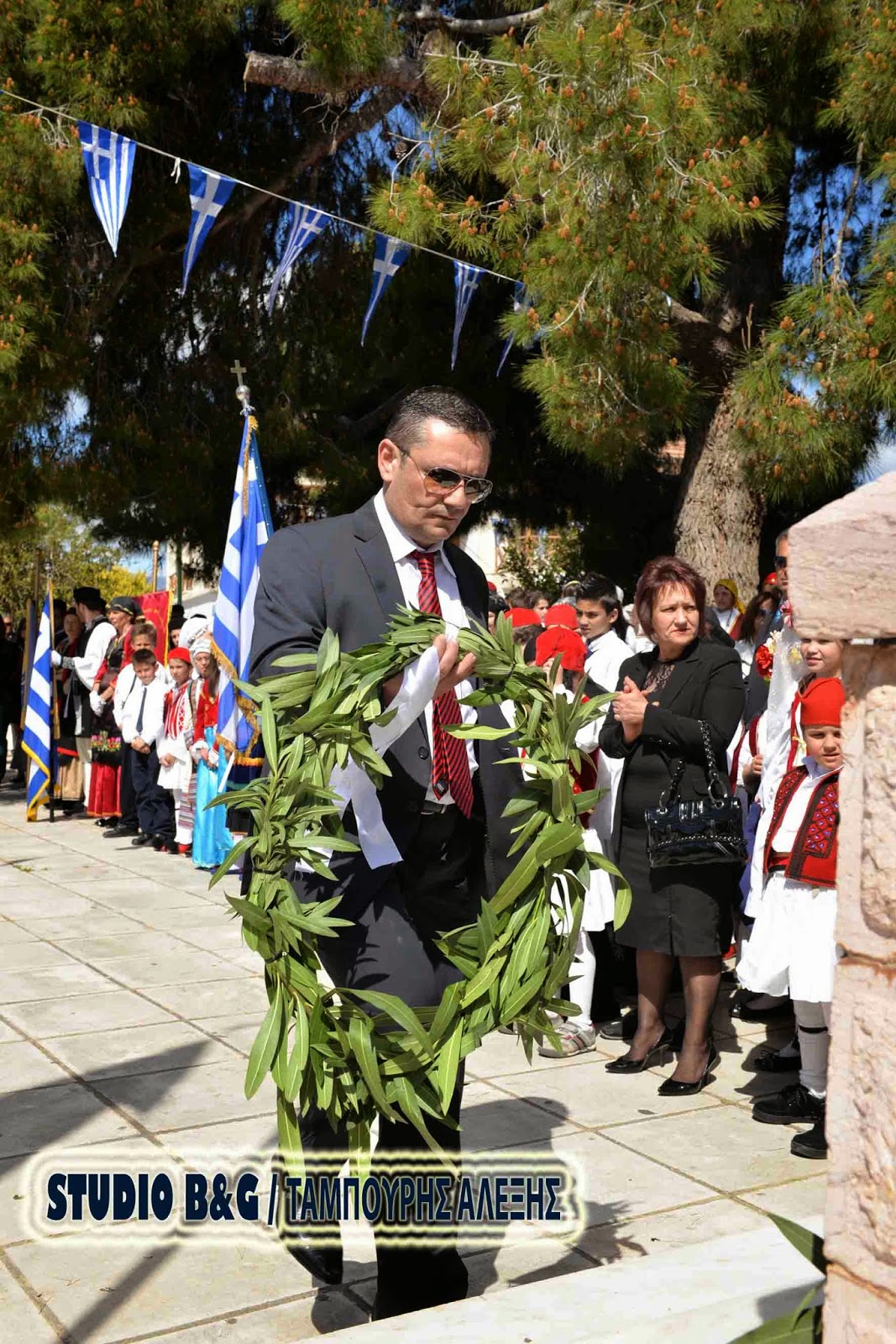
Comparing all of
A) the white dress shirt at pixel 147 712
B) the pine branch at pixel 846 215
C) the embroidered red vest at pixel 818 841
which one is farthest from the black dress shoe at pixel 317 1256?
the white dress shirt at pixel 147 712

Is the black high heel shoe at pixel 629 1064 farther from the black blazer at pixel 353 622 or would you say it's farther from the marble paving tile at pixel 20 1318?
the marble paving tile at pixel 20 1318

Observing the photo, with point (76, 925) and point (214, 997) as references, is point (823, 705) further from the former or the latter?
point (76, 925)

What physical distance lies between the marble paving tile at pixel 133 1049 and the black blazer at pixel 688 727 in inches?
72.8

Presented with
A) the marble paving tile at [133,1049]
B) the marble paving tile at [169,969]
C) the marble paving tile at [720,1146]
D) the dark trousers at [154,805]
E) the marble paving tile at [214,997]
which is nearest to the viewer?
the marble paving tile at [720,1146]

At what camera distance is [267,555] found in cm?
312

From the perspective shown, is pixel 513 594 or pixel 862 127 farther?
pixel 513 594

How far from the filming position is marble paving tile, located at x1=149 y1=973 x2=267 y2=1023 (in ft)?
19.0

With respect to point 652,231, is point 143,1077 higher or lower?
lower

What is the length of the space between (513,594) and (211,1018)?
4.57 metres

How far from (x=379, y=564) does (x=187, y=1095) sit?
2399mm

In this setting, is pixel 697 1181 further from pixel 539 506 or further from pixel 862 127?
pixel 539 506

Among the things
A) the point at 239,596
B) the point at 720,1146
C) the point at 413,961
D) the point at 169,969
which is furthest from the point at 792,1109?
the point at 239,596

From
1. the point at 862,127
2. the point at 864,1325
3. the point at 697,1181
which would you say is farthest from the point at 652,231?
the point at 864,1325

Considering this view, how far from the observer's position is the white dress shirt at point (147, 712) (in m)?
10.8
